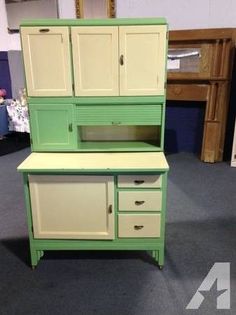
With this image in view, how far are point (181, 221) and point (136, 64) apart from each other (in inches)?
53.8

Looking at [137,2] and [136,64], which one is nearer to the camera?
[136,64]

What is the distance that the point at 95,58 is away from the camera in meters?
1.79

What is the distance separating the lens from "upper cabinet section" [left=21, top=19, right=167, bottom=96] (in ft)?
5.65

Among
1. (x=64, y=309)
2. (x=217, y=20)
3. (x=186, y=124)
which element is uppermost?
(x=217, y=20)

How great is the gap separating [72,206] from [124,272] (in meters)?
0.54

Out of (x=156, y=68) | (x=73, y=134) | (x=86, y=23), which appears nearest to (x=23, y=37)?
(x=86, y=23)

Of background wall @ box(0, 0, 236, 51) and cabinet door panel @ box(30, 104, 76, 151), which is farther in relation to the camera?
background wall @ box(0, 0, 236, 51)

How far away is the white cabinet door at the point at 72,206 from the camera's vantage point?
1.73 metres

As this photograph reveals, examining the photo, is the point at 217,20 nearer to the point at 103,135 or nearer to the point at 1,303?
the point at 103,135

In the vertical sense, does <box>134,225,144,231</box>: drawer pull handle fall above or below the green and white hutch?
below

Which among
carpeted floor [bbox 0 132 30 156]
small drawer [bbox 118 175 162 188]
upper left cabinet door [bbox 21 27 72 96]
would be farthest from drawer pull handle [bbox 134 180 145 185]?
carpeted floor [bbox 0 132 30 156]

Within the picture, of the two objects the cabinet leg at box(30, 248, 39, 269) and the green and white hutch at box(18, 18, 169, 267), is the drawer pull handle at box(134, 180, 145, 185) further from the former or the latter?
the cabinet leg at box(30, 248, 39, 269)

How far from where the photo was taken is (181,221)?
2.46 meters

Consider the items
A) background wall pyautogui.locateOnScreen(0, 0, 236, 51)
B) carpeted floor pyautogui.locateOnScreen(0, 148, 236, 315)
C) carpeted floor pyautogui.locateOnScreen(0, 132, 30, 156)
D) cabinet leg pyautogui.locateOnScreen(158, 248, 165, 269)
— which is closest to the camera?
carpeted floor pyautogui.locateOnScreen(0, 148, 236, 315)
